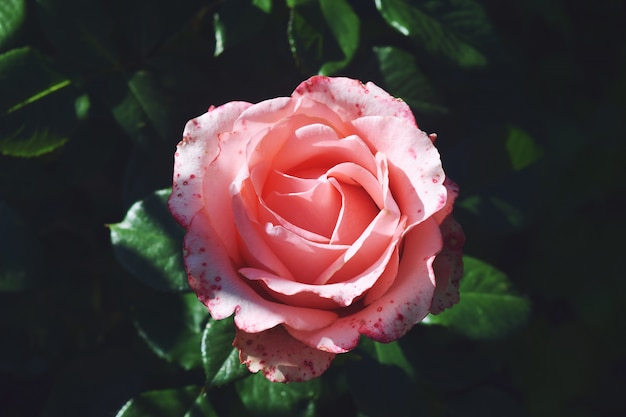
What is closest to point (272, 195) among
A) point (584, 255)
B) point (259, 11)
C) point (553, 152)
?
point (259, 11)

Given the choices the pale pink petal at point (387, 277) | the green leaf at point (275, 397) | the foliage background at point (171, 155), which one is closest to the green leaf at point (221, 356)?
the foliage background at point (171, 155)

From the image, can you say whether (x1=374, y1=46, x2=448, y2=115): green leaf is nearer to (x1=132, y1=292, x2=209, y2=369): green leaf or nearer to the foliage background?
the foliage background

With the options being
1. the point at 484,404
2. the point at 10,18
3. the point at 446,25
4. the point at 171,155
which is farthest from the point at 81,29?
the point at 484,404

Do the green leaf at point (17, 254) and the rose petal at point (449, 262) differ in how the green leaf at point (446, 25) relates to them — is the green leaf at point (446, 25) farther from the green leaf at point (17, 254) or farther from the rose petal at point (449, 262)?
the green leaf at point (17, 254)

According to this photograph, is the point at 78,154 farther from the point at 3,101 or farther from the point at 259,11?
the point at 259,11

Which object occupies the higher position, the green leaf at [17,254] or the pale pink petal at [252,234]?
the pale pink petal at [252,234]

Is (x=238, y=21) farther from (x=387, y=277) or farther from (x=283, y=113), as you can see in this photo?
(x=387, y=277)

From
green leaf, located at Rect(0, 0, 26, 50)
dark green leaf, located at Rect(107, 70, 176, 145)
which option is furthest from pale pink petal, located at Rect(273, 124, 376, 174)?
green leaf, located at Rect(0, 0, 26, 50)
